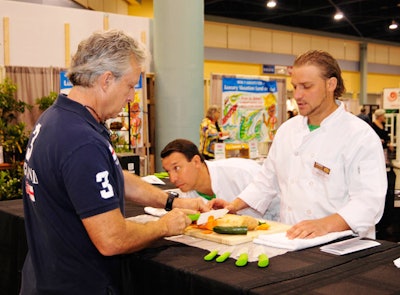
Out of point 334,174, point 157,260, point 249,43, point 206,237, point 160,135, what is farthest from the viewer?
point 249,43

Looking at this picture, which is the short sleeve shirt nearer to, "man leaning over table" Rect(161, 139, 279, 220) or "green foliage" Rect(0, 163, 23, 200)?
"man leaning over table" Rect(161, 139, 279, 220)

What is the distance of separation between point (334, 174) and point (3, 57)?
5786 mm

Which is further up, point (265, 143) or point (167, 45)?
point (167, 45)

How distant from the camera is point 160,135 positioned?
744 centimetres

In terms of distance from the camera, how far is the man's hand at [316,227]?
1803 millimetres

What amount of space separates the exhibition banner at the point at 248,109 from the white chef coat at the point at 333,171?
20.3 feet

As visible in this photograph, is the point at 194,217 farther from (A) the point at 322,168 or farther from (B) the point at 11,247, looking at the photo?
(B) the point at 11,247

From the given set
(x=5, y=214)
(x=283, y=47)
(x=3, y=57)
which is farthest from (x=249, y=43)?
(x=5, y=214)

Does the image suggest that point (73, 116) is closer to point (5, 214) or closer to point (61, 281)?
point (61, 281)

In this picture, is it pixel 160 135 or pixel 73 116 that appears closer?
pixel 73 116

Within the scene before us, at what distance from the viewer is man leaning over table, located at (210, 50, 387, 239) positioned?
2.01m

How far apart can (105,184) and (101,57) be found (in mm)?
390

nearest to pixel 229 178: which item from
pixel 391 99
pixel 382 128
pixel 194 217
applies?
pixel 194 217

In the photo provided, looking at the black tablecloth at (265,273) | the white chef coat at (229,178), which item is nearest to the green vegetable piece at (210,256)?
the black tablecloth at (265,273)
